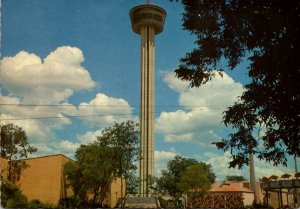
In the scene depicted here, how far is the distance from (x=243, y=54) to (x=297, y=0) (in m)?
2.11

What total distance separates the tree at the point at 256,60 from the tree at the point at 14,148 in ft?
74.4

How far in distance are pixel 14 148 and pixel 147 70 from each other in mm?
56056

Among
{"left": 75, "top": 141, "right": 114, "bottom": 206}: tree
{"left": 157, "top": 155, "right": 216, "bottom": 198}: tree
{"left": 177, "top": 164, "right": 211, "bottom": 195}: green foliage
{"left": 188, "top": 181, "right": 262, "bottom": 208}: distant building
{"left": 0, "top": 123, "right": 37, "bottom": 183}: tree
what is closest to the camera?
{"left": 0, "top": 123, "right": 37, "bottom": 183}: tree

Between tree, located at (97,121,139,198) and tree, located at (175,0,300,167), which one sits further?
tree, located at (97,121,139,198)

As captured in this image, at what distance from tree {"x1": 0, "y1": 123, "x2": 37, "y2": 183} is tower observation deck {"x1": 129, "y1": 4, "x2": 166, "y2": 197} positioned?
45856 mm

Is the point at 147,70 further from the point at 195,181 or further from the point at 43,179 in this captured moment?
the point at 43,179

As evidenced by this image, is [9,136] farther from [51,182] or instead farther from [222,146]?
[222,146]

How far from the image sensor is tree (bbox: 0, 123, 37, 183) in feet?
102

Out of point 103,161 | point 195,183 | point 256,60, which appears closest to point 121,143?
point 103,161

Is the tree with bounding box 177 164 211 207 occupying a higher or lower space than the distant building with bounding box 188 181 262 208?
higher

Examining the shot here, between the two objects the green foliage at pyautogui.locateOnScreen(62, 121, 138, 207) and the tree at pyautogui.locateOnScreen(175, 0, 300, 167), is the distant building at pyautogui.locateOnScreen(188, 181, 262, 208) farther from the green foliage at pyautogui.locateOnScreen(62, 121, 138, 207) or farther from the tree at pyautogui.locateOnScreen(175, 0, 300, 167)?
the tree at pyautogui.locateOnScreen(175, 0, 300, 167)

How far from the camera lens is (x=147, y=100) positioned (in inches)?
3337

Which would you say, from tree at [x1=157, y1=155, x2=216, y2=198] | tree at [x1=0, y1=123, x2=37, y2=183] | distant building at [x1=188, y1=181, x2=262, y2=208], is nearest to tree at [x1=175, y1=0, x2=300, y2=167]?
tree at [x1=0, y1=123, x2=37, y2=183]

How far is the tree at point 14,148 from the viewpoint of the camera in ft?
102
